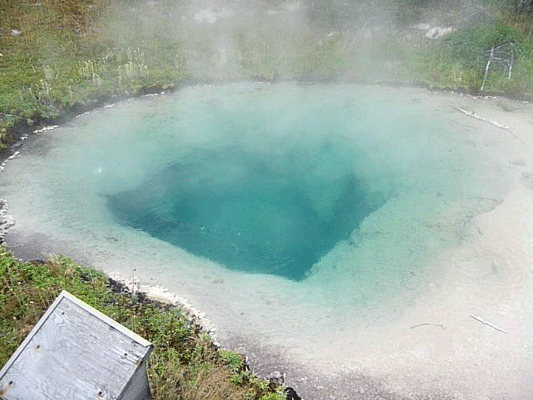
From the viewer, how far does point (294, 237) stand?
36.2 ft

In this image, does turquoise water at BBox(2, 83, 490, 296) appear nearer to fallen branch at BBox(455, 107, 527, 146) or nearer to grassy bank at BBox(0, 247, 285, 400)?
fallen branch at BBox(455, 107, 527, 146)

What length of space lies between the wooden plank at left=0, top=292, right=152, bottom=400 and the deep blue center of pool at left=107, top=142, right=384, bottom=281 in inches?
217

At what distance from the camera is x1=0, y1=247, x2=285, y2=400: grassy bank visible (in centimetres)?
721

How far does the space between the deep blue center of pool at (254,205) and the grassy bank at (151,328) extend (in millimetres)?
2033

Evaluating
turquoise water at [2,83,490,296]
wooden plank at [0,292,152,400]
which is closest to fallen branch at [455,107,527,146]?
turquoise water at [2,83,490,296]

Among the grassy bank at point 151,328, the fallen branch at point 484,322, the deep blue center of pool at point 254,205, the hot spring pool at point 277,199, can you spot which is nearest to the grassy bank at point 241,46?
the hot spring pool at point 277,199

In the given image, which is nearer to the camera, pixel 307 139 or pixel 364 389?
pixel 364 389

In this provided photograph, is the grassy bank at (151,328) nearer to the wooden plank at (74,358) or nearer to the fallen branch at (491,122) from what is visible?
the wooden plank at (74,358)

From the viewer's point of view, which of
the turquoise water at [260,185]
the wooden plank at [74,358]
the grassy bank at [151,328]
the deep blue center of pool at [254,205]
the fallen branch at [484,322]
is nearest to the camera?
the wooden plank at [74,358]

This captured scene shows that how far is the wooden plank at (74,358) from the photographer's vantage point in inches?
172

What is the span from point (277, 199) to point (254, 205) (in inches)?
25.0

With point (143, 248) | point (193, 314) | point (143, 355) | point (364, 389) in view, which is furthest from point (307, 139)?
point (143, 355)

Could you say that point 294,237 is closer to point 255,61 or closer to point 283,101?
point 283,101

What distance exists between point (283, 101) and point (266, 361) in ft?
35.2
